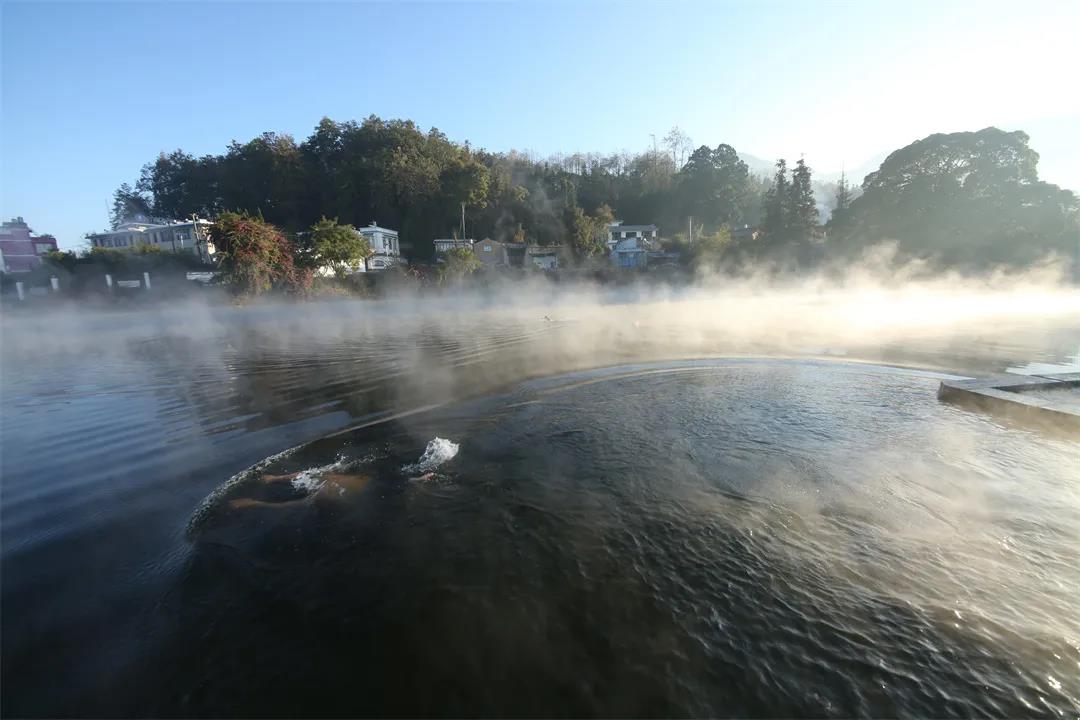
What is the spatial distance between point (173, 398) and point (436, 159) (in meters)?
48.1

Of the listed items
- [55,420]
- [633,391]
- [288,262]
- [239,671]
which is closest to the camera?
[239,671]

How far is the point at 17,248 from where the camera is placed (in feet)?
130

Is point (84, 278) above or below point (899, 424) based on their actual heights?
above

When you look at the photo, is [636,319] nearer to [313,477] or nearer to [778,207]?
[313,477]

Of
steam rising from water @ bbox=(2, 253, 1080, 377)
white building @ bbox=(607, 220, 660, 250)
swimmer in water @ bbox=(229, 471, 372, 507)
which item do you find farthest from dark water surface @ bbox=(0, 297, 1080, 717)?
white building @ bbox=(607, 220, 660, 250)

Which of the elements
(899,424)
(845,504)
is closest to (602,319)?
(899,424)

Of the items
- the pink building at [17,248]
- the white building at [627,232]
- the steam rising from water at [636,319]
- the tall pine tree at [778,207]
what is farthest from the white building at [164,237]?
the tall pine tree at [778,207]

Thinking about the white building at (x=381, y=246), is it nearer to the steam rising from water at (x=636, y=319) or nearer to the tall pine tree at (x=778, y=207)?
the steam rising from water at (x=636, y=319)

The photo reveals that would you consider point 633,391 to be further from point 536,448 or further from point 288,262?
point 288,262

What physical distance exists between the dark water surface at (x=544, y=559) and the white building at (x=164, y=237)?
37752mm

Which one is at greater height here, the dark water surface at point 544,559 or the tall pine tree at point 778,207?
the tall pine tree at point 778,207

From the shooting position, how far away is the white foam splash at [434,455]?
4.75m

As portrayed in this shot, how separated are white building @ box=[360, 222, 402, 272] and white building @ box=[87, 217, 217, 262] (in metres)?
11.6

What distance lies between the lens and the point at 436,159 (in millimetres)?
50031
